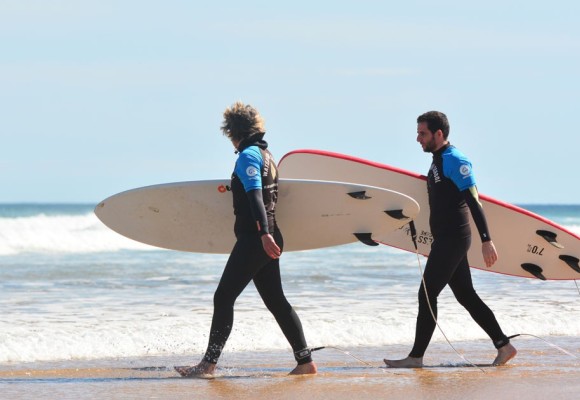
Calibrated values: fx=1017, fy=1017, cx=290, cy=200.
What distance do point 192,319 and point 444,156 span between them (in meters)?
3.53

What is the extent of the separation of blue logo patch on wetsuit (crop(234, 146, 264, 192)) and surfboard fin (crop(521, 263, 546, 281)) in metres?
2.48

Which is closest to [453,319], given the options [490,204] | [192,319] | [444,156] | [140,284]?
[490,204]

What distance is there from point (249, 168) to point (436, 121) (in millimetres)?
1137

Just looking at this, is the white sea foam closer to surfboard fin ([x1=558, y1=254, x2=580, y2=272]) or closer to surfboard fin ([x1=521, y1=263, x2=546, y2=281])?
surfboard fin ([x1=521, y1=263, x2=546, y2=281])

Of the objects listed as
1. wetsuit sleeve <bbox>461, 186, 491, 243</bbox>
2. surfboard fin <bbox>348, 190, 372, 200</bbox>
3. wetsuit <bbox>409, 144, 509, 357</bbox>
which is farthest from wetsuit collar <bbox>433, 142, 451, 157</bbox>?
surfboard fin <bbox>348, 190, 372, 200</bbox>

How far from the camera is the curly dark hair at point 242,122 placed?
5113 millimetres

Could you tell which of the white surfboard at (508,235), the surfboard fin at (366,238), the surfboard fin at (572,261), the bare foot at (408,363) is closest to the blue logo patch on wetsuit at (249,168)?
the surfboard fin at (366,238)

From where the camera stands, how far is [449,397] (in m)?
4.59

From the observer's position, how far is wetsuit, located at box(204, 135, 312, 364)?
4992mm

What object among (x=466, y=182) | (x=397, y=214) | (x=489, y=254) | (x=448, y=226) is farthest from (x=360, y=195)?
(x=489, y=254)

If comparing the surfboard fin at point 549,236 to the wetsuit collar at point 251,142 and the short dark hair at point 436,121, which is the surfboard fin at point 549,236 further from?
the wetsuit collar at point 251,142

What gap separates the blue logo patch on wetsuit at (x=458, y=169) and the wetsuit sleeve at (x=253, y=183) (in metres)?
1.08

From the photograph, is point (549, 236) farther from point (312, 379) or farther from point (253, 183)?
point (253, 183)

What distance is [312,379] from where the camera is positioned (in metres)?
5.18
